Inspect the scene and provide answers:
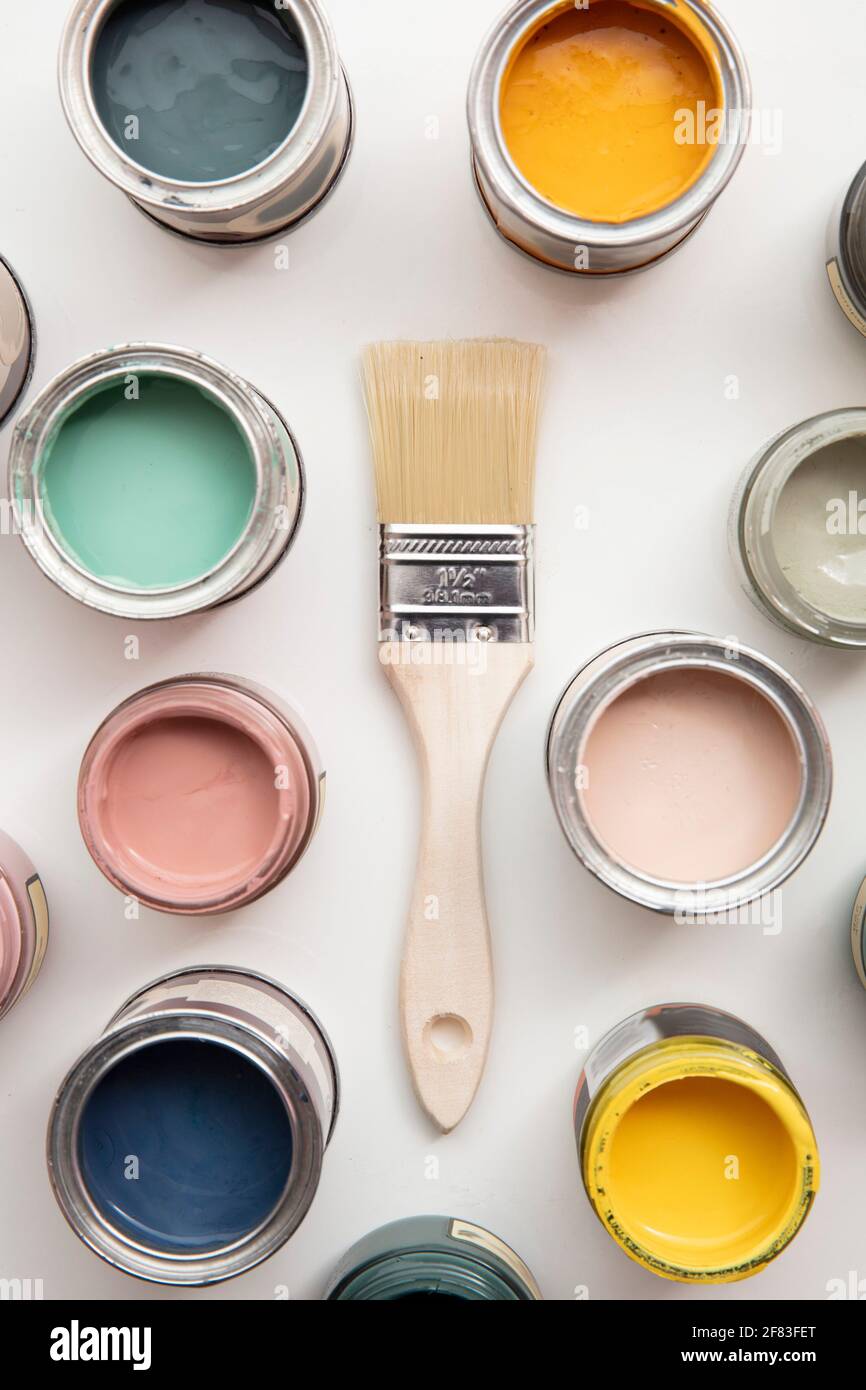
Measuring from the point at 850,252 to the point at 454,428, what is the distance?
1.66 feet

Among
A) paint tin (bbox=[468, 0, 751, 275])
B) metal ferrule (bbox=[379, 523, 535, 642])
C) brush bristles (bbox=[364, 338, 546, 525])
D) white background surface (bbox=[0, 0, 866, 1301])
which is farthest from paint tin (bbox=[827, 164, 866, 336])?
metal ferrule (bbox=[379, 523, 535, 642])

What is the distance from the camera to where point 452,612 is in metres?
1.21

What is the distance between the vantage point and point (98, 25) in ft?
3.62

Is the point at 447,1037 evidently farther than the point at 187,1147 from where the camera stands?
Yes

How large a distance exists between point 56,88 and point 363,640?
79cm

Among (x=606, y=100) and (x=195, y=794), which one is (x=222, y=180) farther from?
(x=195, y=794)

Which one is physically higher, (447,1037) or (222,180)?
(222,180)

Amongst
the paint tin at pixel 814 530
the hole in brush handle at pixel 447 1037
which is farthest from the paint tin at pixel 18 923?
the paint tin at pixel 814 530

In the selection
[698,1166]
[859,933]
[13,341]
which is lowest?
[698,1166]

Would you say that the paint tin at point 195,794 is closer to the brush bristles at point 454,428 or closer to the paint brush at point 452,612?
the paint brush at point 452,612

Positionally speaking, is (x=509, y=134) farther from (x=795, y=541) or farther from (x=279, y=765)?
(x=279, y=765)

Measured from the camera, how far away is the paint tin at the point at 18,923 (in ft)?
3.84

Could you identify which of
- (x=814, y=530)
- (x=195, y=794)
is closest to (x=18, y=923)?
(x=195, y=794)
